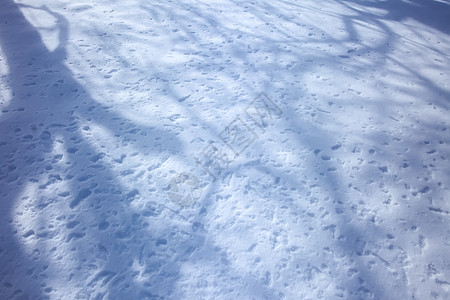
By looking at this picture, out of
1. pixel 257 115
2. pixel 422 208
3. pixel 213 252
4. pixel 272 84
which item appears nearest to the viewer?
pixel 213 252

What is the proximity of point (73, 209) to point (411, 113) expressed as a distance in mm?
2671

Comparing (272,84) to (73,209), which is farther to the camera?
(272,84)

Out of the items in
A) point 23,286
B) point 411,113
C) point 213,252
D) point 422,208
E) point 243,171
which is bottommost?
point 23,286

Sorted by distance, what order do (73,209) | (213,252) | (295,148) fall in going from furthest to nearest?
1. (295,148)
2. (73,209)
3. (213,252)

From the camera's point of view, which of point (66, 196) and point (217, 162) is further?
point (217, 162)

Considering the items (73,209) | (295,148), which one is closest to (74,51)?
(73,209)

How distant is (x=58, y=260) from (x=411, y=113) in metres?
2.76

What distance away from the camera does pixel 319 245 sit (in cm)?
143

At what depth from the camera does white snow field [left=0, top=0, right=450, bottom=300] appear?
1323 millimetres

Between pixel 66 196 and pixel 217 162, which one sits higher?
pixel 217 162

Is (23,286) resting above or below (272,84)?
below

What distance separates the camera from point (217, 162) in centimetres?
180

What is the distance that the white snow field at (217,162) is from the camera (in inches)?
52.1

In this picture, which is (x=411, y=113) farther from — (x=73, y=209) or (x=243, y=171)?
(x=73, y=209)
